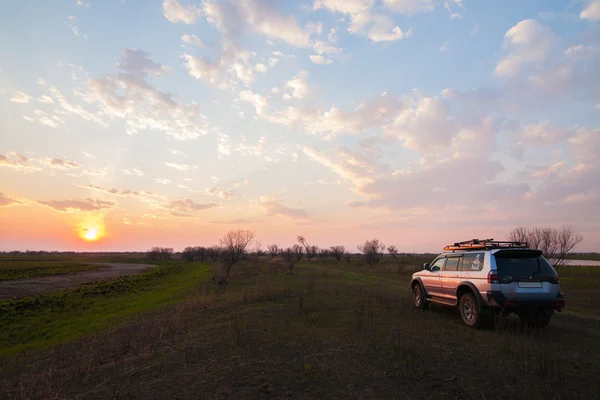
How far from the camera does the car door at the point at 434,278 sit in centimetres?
997

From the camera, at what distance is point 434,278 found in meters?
10.2

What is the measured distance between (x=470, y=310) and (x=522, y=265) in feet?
5.51

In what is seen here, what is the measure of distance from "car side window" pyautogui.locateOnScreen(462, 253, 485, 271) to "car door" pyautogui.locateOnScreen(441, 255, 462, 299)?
0.95 ft

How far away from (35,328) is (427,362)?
20.5m

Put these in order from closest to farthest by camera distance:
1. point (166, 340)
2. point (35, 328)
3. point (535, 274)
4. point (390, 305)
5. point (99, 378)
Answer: point (99, 378)
point (535, 274)
point (166, 340)
point (390, 305)
point (35, 328)

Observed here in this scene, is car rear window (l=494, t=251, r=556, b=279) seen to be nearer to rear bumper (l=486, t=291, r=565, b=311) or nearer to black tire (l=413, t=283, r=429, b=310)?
rear bumper (l=486, t=291, r=565, b=311)

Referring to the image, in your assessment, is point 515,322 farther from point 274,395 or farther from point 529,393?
point 274,395

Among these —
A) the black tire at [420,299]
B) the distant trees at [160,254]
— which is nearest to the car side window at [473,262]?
the black tire at [420,299]

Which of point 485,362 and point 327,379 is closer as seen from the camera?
point 327,379

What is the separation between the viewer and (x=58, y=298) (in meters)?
26.9

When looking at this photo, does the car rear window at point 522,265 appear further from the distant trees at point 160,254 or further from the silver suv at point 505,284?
the distant trees at point 160,254

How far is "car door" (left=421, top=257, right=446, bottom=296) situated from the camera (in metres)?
9.97

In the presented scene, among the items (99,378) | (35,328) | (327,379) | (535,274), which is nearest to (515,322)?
(535,274)

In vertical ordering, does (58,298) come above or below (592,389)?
below
